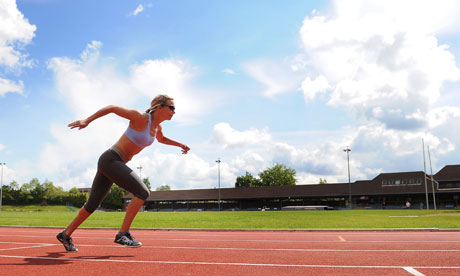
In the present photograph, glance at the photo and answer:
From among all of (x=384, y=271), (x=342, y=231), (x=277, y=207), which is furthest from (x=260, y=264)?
(x=277, y=207)

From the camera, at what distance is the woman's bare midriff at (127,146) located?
630cm

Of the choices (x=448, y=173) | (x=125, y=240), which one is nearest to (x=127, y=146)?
(x=125, y=240)

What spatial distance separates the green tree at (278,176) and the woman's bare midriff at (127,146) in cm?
11674

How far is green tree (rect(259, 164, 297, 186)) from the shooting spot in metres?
122

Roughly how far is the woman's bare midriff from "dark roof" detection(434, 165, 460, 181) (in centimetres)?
6986

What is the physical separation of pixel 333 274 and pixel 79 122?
159 inches

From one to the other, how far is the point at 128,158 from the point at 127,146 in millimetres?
217

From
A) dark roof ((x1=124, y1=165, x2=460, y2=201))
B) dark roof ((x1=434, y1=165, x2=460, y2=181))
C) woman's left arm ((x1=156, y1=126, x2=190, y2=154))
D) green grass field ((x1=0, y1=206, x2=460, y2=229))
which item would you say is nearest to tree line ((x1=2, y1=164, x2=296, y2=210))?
dark roof ((x1=124, y1=165, x2=460, y2=201))

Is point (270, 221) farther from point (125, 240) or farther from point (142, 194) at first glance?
point (142, 194)

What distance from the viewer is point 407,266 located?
5105 millimetres

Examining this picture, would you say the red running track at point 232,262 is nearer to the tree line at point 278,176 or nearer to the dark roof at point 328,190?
the dark roof at point 328,190

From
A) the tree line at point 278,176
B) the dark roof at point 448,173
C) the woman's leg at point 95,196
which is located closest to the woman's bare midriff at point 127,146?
the woman's leg at point 95,196

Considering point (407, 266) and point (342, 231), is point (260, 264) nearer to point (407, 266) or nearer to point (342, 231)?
point (407, 266)

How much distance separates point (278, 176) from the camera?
4828 inches
